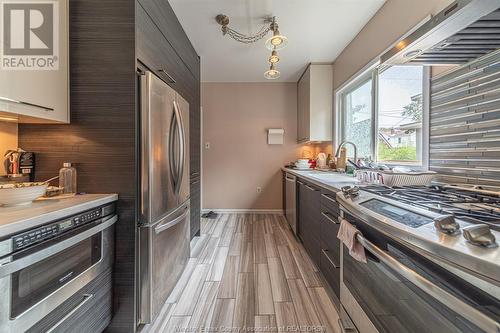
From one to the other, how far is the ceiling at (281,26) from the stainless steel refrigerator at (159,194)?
111cm

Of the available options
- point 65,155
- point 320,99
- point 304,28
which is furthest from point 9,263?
point 320,99

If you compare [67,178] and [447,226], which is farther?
[67,178]

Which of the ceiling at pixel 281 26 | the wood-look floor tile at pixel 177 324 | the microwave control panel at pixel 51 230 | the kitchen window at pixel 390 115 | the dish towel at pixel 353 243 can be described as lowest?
the wood-look floor tile at pixel 177 324

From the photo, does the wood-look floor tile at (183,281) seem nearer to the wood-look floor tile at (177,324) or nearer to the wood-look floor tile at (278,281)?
the wood-look floor tile at (177,324)

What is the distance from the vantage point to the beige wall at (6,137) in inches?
50.8

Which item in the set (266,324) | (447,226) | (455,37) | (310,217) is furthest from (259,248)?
(455,37)

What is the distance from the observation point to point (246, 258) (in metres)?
2.50

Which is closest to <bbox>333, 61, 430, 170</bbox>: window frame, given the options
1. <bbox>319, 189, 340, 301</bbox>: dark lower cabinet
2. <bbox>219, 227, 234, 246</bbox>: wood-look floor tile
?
<bbox>319, 189, 340, 301</bbox>: dark lower cabinet

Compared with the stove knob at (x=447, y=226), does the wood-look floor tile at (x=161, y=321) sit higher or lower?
lower

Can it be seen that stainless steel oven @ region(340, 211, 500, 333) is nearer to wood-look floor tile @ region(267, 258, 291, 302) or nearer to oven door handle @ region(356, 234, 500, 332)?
oven door handle @ region(356, 234, 500, 332)

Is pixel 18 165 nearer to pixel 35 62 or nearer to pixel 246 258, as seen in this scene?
pixel 35 62

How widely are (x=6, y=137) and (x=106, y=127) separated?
0.56 m

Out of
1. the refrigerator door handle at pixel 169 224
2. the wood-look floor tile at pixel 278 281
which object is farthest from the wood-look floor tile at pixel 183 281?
the wood-look floor tile at pixel 278 281

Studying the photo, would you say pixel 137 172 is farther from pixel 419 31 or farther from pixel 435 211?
pixel 419 31
